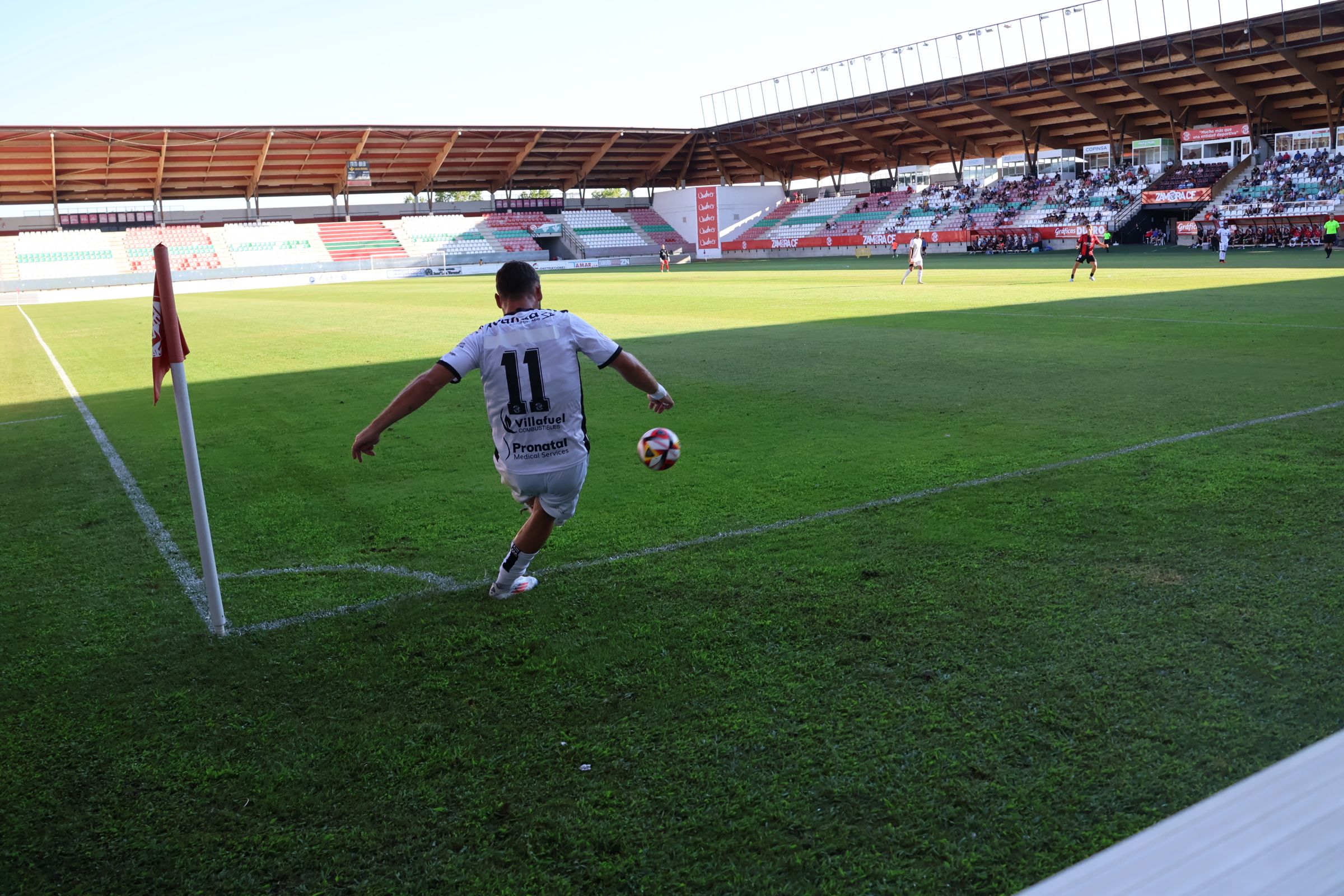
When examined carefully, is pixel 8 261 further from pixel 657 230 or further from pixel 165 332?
pixel 165 332

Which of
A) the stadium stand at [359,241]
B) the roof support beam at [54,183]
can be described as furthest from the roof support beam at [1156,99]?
the roof support beam at [54,183]

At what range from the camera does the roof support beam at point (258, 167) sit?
6112 centimetres

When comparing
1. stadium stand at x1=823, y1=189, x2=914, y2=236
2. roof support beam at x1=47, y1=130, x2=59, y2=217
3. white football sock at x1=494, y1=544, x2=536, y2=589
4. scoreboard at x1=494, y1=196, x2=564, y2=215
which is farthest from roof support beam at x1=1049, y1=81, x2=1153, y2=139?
white football sock at x1=494, y1=544, x2=536, y2=589

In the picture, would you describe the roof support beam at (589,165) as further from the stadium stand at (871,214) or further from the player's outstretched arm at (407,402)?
the player's outstretched arm at (407,402)

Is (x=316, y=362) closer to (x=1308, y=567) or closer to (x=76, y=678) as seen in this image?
(x=76, y=678)

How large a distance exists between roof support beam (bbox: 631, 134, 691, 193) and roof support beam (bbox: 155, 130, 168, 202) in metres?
34.6

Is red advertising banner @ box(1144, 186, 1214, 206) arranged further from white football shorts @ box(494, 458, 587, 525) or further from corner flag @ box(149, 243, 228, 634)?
corner flag @ box(149, 243, 228, 634)

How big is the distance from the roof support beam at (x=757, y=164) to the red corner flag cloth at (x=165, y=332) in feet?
241

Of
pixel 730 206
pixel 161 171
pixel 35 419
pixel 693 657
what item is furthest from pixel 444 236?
pixel 693 657

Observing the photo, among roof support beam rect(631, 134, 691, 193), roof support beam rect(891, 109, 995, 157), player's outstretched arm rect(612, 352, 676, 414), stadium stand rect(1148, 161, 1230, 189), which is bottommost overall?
stadium stand rect(1148, 161, 1230, 189)

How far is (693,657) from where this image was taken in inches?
172

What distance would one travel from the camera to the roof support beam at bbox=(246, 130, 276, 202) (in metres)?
61.1

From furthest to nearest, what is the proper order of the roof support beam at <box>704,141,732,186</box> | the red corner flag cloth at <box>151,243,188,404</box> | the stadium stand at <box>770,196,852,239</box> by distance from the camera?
the roof support beam at <box>704,141,732,186</box>, the stadium stand at <box>770,196,852,239</box>, the red corner flag cloth at <box>151,243,188,404</box>

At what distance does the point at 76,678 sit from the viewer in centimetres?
441
